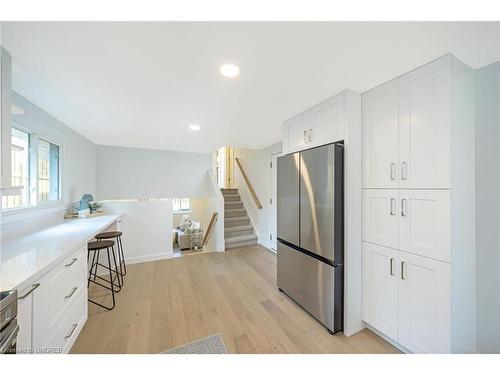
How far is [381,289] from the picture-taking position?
159 cm

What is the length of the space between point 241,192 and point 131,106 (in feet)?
12.9

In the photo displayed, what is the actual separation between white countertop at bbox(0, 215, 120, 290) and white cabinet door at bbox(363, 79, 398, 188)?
7.68 ft

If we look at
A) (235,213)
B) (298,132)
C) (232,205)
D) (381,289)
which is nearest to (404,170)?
(381,289)

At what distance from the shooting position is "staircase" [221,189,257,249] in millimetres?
4422

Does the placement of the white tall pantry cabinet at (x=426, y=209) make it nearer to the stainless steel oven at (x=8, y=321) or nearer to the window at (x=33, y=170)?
the stainless steel oven at (x=8, y=321)

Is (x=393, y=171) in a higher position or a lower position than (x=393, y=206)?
higher

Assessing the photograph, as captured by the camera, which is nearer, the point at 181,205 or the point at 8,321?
the point at 8,321

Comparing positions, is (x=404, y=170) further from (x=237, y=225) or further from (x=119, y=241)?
(x=237, y=225)

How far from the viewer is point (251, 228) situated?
15.7 feet

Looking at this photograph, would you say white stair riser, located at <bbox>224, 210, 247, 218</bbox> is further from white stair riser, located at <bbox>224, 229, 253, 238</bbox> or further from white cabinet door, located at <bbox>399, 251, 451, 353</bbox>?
white cabinet door, located at <bbox>399, 251, 451, 353</bbox>

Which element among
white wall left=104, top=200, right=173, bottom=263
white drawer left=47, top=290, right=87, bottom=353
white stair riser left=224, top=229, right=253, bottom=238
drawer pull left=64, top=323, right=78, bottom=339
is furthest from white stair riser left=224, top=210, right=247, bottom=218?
drawer pull left=64, top=323, right=78, bottom=339

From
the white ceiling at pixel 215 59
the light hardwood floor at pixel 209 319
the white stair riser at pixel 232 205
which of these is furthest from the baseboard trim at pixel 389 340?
the white stair riser at pixel 232 205

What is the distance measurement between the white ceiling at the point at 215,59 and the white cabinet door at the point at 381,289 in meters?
1.41

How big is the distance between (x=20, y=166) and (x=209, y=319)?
8.01 feet
